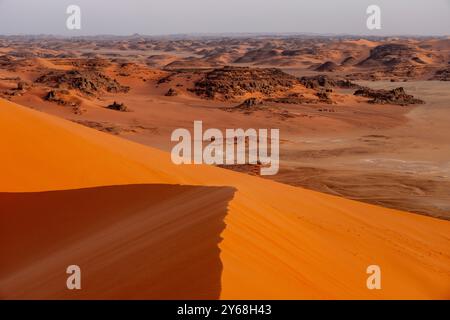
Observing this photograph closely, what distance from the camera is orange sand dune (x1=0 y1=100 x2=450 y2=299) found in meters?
4.61

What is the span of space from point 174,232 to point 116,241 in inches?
32.3

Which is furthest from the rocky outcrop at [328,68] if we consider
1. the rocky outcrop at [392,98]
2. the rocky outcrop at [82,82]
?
the rocky outcrop at [82,82]

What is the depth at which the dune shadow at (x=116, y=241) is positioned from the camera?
4484 millimetres

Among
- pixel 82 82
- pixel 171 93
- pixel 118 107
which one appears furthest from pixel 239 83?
pixel 118 107

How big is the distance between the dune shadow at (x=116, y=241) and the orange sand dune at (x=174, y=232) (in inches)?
0.6

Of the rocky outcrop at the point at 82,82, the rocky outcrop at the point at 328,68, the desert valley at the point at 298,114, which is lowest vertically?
the desert valley at the point at 298,114

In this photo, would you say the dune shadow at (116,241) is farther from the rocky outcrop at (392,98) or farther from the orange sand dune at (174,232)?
the rocky outcrop at (392,98)

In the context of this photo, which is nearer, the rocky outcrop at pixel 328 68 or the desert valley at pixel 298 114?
Result: the desert valley at pixel 298 114

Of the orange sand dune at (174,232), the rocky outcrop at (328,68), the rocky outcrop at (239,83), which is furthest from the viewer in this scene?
the rocky outcrop at (328,68)

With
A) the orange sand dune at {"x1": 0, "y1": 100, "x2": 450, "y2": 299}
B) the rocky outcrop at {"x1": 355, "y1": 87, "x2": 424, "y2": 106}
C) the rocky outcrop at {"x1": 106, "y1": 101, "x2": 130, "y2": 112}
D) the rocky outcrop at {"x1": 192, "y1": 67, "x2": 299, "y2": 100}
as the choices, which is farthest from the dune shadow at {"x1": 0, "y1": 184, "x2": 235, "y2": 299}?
the rocky outcrop at {"x1": 355, "y1": 87, "x2": 424, "y2": 106}

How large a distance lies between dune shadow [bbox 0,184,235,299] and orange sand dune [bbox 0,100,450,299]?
0.05 ft

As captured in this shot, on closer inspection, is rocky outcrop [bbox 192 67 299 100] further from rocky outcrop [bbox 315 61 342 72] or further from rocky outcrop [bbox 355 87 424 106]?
rocky outcrop [bbox 315 61 342 72]

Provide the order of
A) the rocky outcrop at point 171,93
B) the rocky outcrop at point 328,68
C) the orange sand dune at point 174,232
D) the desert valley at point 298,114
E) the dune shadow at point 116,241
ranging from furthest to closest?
the rocky outcrop at point 328,68 → the rocky outcrop at point 171,93 → the desert valley at point 298,114 → the orange sand dune at point 174,232 → the dune shadow at point 116,241

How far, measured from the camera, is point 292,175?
51.0ft
